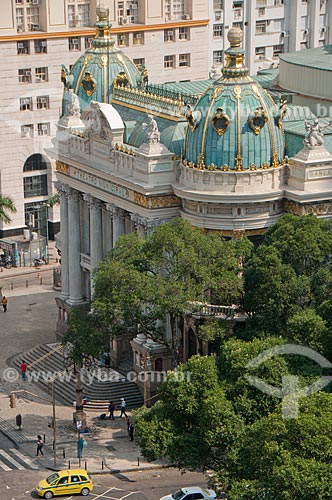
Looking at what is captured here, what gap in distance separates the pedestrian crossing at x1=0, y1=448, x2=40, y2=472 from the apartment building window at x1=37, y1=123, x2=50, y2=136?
71.0m

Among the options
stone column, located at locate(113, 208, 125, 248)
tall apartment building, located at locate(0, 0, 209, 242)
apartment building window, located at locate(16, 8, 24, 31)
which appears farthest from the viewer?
tall apartment building, located at locate(0, 0, 209, 242)

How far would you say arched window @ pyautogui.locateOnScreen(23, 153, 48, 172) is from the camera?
634ft

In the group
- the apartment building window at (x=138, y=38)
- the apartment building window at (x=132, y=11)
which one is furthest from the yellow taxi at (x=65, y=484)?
the apartment building window at (x=132, y=11)

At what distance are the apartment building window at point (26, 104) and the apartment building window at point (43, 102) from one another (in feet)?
3.74

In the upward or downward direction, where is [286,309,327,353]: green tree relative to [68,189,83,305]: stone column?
upward

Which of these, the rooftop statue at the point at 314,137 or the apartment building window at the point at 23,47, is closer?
the rooftop statue at the point at 314,137

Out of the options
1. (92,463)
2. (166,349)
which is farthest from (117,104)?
(92,463)

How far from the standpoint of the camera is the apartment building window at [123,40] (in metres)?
196

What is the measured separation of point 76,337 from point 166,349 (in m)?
12.8

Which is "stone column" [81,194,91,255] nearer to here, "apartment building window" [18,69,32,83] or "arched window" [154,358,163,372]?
"arched window" [154,358,163,372]

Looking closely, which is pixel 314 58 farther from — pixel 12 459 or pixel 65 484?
pixel 65 484

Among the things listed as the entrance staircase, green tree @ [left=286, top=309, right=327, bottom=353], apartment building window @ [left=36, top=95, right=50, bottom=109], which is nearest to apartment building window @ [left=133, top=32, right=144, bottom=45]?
apartment building window @ [left=36, top=95, right=50, bottom=109]

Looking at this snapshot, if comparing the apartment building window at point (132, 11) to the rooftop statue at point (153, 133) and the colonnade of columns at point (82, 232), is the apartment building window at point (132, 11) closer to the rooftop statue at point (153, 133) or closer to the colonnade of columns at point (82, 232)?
the colonnade of columns at point (82, 232)

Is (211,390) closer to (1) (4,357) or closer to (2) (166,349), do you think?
(2) (166,349)
